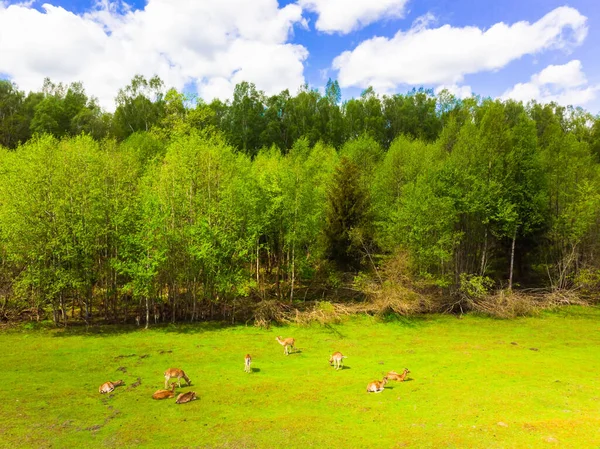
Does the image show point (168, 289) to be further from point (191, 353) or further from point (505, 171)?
point (505, 171)

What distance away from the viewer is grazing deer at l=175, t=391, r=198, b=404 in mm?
14173

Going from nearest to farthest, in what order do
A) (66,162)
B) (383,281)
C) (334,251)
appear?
(66,162) → (383,281) → (334,251)

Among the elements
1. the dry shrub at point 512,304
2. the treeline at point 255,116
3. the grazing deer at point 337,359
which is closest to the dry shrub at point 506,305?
the dry shrub at point 512,304

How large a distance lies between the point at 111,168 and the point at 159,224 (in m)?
→ 5.77

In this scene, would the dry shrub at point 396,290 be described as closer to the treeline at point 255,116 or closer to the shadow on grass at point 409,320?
the shadow on grass at point 409,320

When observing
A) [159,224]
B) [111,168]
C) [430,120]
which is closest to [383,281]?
[159,224]

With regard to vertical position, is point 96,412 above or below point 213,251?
below

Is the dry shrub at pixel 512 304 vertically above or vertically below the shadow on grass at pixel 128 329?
above

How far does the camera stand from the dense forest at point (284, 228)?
25531 mm

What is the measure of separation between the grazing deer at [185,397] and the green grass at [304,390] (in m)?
0.28

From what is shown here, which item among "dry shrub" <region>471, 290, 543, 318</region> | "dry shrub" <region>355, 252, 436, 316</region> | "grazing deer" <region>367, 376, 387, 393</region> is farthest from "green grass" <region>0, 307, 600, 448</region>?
"dry shrub" <region>471, 290, 543, 318</region>

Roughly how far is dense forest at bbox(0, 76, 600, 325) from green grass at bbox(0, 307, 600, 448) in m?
3.81

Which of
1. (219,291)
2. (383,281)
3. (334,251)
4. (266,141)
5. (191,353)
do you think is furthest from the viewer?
(266,141)

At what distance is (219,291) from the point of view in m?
27.8
